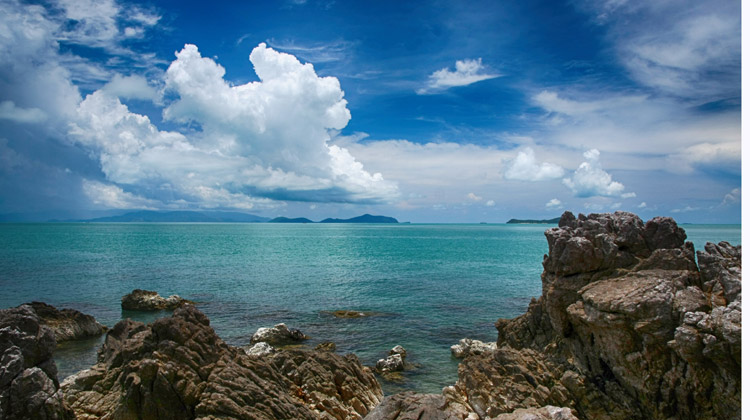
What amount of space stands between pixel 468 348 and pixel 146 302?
107 ft

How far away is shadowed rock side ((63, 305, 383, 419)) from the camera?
14141 millimetres

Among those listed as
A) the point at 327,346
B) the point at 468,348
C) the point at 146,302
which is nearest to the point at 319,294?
the point at 146,302

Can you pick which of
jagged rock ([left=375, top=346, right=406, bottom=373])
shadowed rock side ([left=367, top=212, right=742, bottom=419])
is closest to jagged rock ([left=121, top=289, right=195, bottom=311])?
jagged rock ([left=375, top=346, right=406, bottom=373])

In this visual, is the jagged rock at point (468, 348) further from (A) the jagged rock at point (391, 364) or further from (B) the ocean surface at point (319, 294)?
(A) the jagged rock at point (391, 364)

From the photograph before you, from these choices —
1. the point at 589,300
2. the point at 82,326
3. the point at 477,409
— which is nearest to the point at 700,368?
the point at 589,300

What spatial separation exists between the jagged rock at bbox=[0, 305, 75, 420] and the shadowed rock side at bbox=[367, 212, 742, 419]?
9918 mm

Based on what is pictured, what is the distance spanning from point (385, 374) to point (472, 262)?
64.9 m

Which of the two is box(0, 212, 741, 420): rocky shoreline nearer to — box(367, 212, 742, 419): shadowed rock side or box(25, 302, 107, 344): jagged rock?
box(367, 212, 742, 419): shadowed rock side

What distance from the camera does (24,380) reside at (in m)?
12.6

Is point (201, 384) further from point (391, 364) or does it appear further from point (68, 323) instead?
point (68, 323)

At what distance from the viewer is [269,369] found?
1697cm

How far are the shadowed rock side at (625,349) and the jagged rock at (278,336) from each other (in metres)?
17.3

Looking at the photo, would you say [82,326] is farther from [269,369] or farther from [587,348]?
[587,348]

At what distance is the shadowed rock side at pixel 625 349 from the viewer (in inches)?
538
